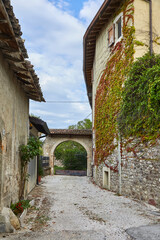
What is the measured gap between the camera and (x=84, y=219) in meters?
5.07

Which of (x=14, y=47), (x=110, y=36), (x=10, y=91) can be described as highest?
(x=110, y=36)

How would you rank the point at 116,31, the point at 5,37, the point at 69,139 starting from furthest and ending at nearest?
the point at 69,139, the point at 116,31, the point at 5,37

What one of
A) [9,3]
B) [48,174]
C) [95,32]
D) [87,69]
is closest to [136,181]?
[9,3]

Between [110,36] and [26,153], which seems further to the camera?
[110,36]

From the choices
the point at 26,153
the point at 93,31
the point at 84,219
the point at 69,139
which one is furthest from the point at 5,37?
the point at 69,139

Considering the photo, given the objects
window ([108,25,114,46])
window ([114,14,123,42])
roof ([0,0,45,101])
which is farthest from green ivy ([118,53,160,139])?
roof ([0,0,45,101])

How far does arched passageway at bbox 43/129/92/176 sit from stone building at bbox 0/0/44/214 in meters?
11.8

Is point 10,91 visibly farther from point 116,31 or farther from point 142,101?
point 116,31

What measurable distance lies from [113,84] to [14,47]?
6.26 meters

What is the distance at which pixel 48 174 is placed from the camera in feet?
58.6

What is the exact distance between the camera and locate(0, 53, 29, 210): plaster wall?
422cm

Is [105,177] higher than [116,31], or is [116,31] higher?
[116,31]

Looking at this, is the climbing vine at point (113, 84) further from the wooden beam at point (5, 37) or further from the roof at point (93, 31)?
the wooden beam at point (5, 37)

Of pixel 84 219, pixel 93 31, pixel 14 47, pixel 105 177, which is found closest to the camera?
pixel 14 47
